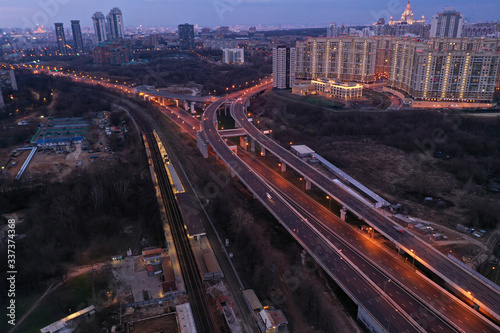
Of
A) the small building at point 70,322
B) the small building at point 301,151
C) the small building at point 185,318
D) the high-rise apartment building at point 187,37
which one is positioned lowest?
the small building at point 70,322

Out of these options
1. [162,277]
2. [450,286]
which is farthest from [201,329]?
[450,286]

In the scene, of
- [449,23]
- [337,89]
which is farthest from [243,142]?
[449,23]

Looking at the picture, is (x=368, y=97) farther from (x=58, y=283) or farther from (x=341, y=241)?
(x=58, y=283)

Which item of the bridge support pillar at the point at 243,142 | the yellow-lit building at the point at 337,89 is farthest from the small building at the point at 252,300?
the yellow-lit building at the point at 337,89

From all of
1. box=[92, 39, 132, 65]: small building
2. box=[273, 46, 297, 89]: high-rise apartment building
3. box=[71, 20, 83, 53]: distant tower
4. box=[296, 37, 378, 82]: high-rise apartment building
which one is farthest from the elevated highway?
box=[71, 20, 83, 53]: distant tower

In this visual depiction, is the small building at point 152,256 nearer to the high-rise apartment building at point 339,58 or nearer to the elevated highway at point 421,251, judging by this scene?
the elevated highway at point 421,251

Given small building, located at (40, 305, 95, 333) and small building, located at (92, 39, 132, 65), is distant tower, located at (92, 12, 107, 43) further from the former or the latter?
small building, located at (40, 305, 95, 333)
